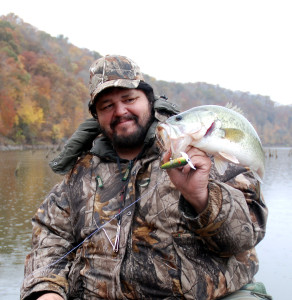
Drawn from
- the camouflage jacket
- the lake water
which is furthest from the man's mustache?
the lake water

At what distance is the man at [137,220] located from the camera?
107 inches

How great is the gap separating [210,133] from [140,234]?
1.19 meters

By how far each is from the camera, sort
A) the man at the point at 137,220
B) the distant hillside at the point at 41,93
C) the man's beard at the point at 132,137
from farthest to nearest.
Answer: the distant hillside at the point at 41,93
the man's beard at the point at 132,137
the man at the point at 137,220

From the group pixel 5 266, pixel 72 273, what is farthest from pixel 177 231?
pixel 5 266

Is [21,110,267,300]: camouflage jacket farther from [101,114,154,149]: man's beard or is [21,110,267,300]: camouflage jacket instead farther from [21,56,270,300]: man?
[101,114,154,149]: man's beard

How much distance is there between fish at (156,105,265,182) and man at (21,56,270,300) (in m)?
0.09

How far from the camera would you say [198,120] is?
2.33 metres

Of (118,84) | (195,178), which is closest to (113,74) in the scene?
(118,84)

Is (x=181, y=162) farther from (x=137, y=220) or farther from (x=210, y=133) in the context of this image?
(x=137, y=220)

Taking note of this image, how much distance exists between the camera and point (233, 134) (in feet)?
7.88

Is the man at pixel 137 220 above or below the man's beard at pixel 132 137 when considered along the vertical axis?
below

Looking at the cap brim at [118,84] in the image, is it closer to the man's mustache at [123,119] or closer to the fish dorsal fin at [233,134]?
the man's mustache at [123,119]

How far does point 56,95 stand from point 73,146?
71355mm

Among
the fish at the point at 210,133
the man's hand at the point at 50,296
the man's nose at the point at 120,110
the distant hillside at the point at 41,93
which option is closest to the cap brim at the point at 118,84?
the man's nose at the point at 120,110
